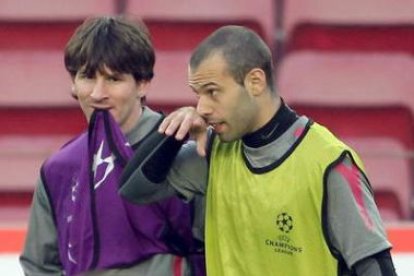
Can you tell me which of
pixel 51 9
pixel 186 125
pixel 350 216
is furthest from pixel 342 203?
pixel 51 9

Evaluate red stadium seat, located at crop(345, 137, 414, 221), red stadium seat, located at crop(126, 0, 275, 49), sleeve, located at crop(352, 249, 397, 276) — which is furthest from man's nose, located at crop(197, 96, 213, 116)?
red stadium seat, located at crop(126, 0, 275, 49)

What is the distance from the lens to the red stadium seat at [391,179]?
385 cm

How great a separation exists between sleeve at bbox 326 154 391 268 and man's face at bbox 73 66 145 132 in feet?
1.15

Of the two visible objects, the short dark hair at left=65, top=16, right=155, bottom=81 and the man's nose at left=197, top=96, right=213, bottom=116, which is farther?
the short dark hair at left=65, top=16, right=155, bottom=81

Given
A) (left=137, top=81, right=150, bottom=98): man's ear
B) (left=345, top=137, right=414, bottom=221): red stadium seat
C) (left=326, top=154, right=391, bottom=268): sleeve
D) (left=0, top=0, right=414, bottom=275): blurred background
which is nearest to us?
(left=326, top=154, right=391, bottom=268): sleeve

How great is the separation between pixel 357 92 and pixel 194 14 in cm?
47

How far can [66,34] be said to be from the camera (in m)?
4.14

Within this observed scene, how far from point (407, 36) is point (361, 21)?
0.13m

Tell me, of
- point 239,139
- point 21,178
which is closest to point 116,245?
point 239,139

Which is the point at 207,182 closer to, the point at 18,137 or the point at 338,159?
the point at 338,159

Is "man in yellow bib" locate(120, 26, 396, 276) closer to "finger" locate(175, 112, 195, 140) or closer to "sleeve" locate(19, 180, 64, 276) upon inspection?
"finger" locate(175, 112, 195, 140)

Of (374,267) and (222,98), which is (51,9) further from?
(374,267)

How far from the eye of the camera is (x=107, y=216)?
7.52 ft

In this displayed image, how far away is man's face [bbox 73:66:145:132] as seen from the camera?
2.30 m
